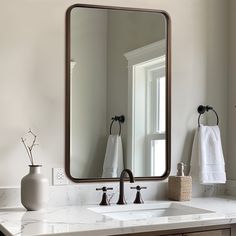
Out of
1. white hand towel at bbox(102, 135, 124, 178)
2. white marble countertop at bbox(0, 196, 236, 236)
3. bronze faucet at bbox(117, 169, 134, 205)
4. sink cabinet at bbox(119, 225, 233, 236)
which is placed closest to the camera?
white marble countertop at bbox(0, 196, 236, 236)

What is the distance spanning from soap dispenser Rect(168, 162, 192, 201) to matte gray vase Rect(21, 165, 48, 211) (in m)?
0.84

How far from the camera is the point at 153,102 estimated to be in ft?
10.0

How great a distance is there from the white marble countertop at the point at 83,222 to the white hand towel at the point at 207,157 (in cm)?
41

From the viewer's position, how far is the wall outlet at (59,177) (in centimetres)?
275

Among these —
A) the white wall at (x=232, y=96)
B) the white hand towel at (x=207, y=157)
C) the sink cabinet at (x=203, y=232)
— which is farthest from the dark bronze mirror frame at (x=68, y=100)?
the sink cabinet at (x=203, y=232)

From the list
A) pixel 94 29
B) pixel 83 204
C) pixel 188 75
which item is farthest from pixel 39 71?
pixel 188 75

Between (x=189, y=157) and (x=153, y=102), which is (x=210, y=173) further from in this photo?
(x=153, y=102)

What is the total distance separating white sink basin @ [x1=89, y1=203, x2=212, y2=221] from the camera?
269cm

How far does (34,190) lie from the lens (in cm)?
249

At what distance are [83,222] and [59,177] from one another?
1.95 ft

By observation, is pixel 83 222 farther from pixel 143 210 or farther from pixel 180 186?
pixel 180 186

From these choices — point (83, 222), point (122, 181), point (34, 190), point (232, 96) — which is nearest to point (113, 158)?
point (122, 181)

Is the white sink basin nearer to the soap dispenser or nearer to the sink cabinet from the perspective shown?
the soap dispenser

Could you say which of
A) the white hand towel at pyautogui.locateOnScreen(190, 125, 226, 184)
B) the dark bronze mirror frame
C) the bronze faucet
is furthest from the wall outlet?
the white hand towel at pyautogui.locateOnScreen(190, 125, 226, 184)
